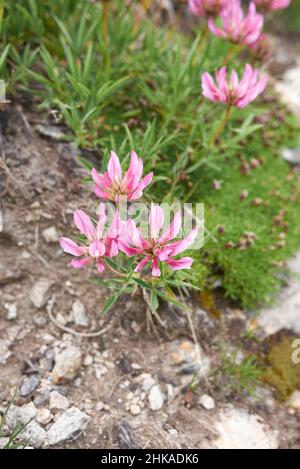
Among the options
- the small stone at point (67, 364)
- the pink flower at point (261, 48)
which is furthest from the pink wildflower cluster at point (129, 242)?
the pink flower at point (261, 48)

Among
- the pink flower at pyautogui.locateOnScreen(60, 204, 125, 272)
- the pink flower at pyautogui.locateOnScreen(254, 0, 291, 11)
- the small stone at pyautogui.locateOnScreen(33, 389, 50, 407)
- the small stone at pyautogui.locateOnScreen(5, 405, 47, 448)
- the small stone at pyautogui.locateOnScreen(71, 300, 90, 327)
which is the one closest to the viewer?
the pink flower at pyautogui.locateOnScreen(60, 204, 125, 272)

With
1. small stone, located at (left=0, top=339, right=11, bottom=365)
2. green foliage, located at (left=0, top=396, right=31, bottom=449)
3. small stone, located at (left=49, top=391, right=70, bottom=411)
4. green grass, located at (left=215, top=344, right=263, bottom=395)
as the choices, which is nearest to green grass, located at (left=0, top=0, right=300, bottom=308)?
green grass, located at (left=215, top=344, right=263, bottom=395)

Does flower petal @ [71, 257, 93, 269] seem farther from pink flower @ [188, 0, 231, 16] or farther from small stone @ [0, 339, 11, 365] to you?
pink flower @ [188, 0, 231, 16]

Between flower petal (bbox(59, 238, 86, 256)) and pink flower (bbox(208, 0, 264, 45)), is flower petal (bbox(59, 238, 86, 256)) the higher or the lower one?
the lower one

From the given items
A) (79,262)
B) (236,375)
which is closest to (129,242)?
(79,262)

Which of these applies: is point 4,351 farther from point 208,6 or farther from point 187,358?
point 208,6

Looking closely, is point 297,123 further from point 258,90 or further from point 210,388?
point 210,388

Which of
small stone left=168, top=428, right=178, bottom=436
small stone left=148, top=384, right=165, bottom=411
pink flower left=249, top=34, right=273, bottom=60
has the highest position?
pink flower left=249, top=34, right=273, bottom=60
